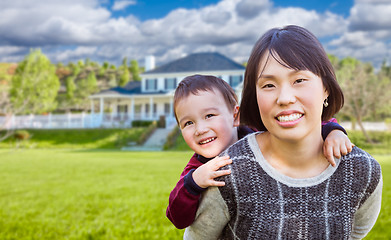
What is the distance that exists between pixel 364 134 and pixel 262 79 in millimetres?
33081

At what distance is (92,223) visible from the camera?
6879 mm

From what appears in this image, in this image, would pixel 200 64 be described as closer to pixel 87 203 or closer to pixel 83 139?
pixel 83 139

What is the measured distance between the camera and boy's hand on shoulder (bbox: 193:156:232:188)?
5.60 ft

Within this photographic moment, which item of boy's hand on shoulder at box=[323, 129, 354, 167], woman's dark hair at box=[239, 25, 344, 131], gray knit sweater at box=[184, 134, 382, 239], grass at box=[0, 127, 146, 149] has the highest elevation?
woman's dark hair at box=[239, 25, 344, 131]

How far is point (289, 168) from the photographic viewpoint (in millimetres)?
1746

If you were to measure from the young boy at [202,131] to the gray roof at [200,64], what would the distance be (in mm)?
33313

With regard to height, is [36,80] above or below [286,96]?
above

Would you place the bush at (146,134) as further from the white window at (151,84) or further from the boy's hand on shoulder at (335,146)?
the boy's hand on shoulder at (335,146)

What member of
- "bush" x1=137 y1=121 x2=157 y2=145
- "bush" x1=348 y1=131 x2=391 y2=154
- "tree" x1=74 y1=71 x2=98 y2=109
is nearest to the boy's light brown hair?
"bush" x1=348 y1=131 x2=391 y2=154

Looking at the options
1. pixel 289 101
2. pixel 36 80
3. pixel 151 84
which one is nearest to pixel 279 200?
pixel 289 101

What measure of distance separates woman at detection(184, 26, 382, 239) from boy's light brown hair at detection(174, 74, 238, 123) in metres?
0.28

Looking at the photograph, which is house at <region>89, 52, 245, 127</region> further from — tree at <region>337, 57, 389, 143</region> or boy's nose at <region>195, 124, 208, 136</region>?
boy's nose at <region>195, 124, 208, 136</region>

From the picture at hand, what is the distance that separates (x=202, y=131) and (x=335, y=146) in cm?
68

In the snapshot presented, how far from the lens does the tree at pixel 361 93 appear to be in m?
30.8
